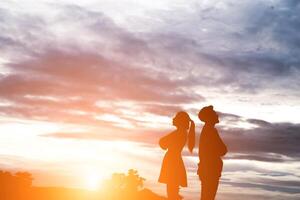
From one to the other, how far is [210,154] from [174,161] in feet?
5.33

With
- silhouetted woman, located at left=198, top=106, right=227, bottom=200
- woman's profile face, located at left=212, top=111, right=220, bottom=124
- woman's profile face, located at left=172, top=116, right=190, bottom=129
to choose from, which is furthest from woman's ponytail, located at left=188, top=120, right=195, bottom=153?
woman's profile face, located at left=212, top=111, right=220, bottom=124

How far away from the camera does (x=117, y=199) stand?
50250 millimetres

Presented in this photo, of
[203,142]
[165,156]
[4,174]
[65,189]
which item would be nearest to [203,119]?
[203,142]

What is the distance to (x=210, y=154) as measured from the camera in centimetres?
1983

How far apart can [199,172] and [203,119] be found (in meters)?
2.09

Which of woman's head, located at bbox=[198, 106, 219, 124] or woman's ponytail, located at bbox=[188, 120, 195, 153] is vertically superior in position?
woman's head, located at bbox=[198, 106, 219, 124]

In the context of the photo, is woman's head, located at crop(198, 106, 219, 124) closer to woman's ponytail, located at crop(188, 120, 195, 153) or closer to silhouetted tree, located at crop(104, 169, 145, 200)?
woman's ponytail, located at crop(188, 120, 195, 153)

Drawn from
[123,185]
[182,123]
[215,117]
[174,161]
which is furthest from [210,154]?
[123,185]

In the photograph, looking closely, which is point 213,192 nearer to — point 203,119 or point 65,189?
point 203,119

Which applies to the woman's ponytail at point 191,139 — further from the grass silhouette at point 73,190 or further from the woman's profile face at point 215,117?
the grass silhouette at point 73,190

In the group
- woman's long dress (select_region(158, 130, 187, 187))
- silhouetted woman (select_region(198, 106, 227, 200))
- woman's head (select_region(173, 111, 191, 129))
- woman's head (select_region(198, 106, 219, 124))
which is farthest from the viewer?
woman's head (select_region(173, 111, 191, 129))

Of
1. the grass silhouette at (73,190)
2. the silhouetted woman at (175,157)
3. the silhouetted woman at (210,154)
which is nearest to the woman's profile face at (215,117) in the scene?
the silhouetted woman at (210,154)

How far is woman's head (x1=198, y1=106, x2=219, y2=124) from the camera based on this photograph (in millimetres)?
19969

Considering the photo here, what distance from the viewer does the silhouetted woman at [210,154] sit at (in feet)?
64.1
